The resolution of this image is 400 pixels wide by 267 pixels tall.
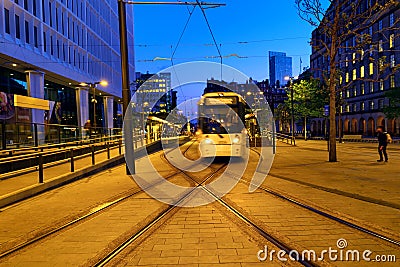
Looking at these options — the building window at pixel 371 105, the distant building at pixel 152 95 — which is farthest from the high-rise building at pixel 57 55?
the building window at pixel 371 105

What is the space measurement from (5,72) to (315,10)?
2748 cm

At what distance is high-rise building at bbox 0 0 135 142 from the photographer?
2622 cm

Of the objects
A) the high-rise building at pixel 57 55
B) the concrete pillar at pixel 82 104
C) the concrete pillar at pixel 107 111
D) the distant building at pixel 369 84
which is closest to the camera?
the high-rise building at pixel 57 55

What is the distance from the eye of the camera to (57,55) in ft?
111

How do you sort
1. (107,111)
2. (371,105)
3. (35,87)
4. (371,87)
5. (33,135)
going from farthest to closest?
(371,105) → (371,87) → (107,111) → (35,87) → (33,135)

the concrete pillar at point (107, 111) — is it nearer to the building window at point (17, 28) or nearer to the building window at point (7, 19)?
the building window at point (17, 28)

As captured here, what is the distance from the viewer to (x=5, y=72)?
3050 cm

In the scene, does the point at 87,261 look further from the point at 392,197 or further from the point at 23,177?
the point at 23,177

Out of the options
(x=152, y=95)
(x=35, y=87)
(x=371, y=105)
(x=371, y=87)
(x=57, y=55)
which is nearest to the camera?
(x=35, y=87)

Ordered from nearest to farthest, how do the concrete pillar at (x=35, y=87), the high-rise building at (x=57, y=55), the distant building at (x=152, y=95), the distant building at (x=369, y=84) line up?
1. the high-rise building at (x=57, y=55)
2. the concrete pillar at (x=35, y=87)
3. the distant building at (x=369, y=84)
4. the distant building at (x=152, y=95)

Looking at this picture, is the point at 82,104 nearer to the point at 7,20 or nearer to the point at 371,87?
the point at 7,20

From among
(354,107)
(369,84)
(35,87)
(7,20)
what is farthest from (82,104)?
(354,107)

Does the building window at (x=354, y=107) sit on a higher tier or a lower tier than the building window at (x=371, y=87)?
lower

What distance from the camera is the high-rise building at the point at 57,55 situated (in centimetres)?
2622
